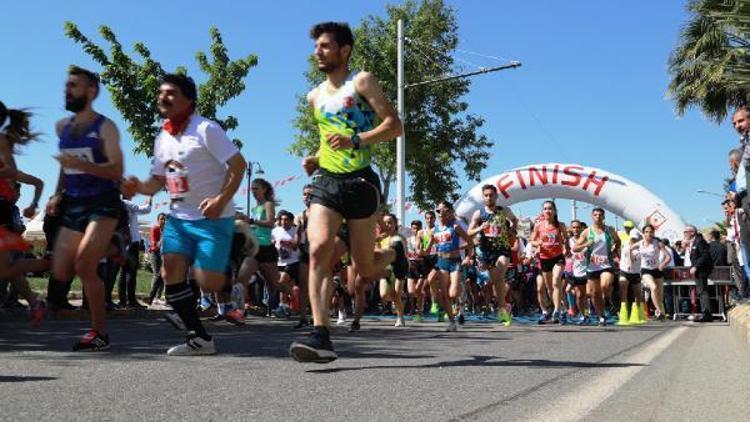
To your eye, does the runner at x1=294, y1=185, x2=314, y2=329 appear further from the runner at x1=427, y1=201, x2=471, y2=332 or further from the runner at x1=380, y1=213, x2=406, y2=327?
the runner at x1=427, y1=201, x2=471, y2=332

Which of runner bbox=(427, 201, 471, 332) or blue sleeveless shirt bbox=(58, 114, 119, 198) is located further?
runner bbox=(427, 201, 471, 332)

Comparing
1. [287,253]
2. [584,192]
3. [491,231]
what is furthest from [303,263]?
[584,192]

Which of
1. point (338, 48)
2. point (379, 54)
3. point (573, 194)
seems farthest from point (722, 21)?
point (379, 54)

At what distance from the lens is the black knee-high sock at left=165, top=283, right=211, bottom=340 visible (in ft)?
16.7

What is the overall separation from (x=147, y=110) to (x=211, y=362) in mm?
17256

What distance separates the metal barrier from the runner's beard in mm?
12678

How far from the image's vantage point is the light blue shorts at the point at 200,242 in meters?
4.97

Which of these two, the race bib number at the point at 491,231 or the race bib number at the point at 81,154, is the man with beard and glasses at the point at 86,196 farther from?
the race bib number at the point at 491,231

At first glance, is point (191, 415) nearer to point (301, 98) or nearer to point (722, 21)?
point (722, 21)

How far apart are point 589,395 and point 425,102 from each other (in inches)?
1391

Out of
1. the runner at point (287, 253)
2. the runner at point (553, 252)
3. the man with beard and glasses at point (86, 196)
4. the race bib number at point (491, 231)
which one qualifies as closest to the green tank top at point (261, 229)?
the runner at point (287, 253)

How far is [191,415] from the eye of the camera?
111 inches

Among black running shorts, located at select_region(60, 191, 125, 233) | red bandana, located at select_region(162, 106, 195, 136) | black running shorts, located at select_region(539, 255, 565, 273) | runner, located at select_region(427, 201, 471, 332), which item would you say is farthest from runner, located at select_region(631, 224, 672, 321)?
black running shorts, located at select_region(60, 191, 125, 233)

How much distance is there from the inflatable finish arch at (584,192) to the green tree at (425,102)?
13543 millimetres
